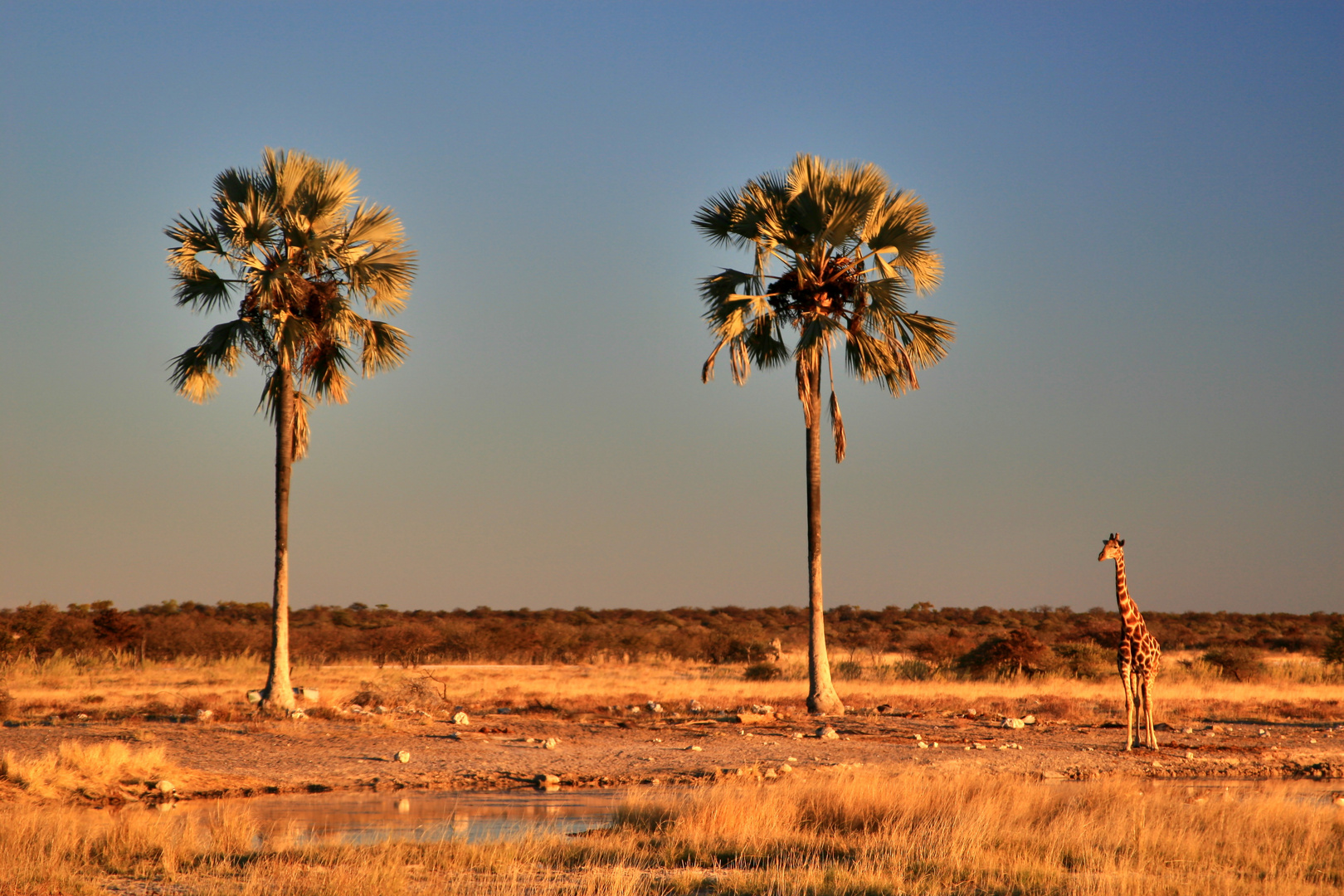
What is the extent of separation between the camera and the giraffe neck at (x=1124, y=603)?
19641 millimetres

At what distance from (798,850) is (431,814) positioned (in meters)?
4.75

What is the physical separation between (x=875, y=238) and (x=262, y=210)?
11.9m

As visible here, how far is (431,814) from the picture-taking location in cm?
1348

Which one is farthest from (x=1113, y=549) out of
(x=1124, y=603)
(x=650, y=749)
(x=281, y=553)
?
(x=281, y=553)

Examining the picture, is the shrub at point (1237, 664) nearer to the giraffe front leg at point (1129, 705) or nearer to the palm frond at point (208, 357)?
the giraffe front leg at point (1129, 705)

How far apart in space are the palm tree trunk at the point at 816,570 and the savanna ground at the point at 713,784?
2.76 ft

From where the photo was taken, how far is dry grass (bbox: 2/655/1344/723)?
81.8 feet

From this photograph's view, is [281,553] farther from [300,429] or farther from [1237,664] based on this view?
[1237,664]

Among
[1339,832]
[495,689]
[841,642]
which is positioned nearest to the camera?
[1339,832]

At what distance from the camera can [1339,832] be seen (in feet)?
36.8

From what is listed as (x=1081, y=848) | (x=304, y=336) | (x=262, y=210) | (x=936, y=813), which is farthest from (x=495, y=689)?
(x=1081, y=848)

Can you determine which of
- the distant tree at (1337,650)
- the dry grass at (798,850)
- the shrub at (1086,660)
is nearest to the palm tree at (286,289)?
the dry grass at (798,850)

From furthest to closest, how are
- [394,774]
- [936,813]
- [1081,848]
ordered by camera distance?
[394,774], [936,813], [1081,848]

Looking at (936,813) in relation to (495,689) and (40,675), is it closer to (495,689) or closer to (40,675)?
(495,689)
